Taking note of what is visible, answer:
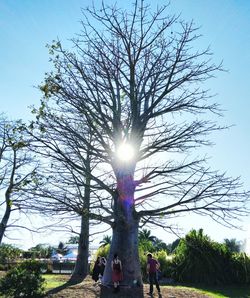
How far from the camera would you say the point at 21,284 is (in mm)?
12703

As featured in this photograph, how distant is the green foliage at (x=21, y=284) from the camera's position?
12664mm

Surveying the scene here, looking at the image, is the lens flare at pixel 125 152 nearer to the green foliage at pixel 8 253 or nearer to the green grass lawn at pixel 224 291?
the green grass lawn at pixel 224 291

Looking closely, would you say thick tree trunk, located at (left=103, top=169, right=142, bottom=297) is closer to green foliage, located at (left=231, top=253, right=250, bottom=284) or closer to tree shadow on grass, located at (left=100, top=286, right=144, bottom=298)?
tree shadow on grass, located at (left=100, top=286, right=144, bottom=298)

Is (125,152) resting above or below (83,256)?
above

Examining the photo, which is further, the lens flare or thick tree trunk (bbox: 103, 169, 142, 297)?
the lens flare

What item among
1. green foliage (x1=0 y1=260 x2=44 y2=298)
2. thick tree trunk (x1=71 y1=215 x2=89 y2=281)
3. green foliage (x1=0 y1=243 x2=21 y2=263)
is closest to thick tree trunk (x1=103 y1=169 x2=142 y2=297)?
green foliage (x1=0 y1=260 x2=44 y2=298)

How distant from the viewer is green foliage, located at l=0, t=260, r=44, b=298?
1266 cm

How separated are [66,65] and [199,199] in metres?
6.39

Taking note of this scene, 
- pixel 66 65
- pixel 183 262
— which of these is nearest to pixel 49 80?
pixel 66 65

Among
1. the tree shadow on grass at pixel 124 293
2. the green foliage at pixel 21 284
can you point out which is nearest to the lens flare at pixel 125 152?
the tree shadow on grass at pixel 124 293

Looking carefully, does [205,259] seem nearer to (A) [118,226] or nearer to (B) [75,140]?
(A) [118,226]

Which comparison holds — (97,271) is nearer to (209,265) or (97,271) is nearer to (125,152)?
(209,265)

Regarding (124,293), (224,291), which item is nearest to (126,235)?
(124,293)

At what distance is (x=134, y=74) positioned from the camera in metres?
13.9
